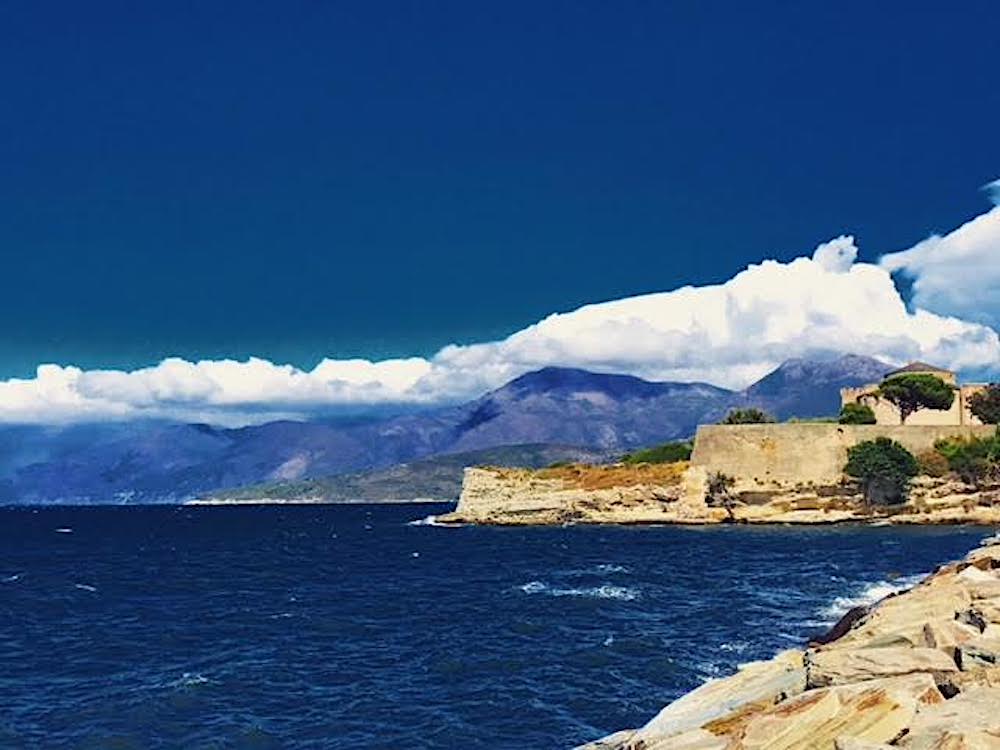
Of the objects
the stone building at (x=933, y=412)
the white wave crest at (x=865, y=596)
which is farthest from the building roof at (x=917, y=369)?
the white wave crest at (x=865, y=596)

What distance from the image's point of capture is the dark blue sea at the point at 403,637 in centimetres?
2675

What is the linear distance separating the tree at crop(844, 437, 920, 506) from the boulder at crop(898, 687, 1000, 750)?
333 feet

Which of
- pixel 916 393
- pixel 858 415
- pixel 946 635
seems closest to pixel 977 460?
pixel 916 393

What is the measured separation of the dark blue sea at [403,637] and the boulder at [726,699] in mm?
5136

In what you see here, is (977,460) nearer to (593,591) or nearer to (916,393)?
(916,393)

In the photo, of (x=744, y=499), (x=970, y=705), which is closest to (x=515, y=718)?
(x=970, y=705)

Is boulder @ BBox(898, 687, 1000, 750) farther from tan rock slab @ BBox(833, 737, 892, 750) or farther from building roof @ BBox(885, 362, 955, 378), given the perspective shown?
building roof @ BBox(885, 362, 955, 378)

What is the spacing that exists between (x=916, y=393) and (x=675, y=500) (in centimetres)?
3420

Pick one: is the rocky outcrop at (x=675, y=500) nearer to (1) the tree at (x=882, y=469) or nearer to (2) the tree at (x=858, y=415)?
(1) the tree at (x=882, y=469)

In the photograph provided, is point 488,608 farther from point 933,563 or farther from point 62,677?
point 933,563

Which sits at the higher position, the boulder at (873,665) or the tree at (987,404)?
the tree at (987,404)

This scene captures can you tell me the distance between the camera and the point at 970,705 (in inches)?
498

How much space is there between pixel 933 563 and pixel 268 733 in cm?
4914

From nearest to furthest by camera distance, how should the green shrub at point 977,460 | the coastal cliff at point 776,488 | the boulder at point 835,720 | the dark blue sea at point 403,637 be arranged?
the boulder at point 835,720 < the dark blue sea at point 403,637 < the green shrub at point 977,460 < the coastal cliff at point 776,488
